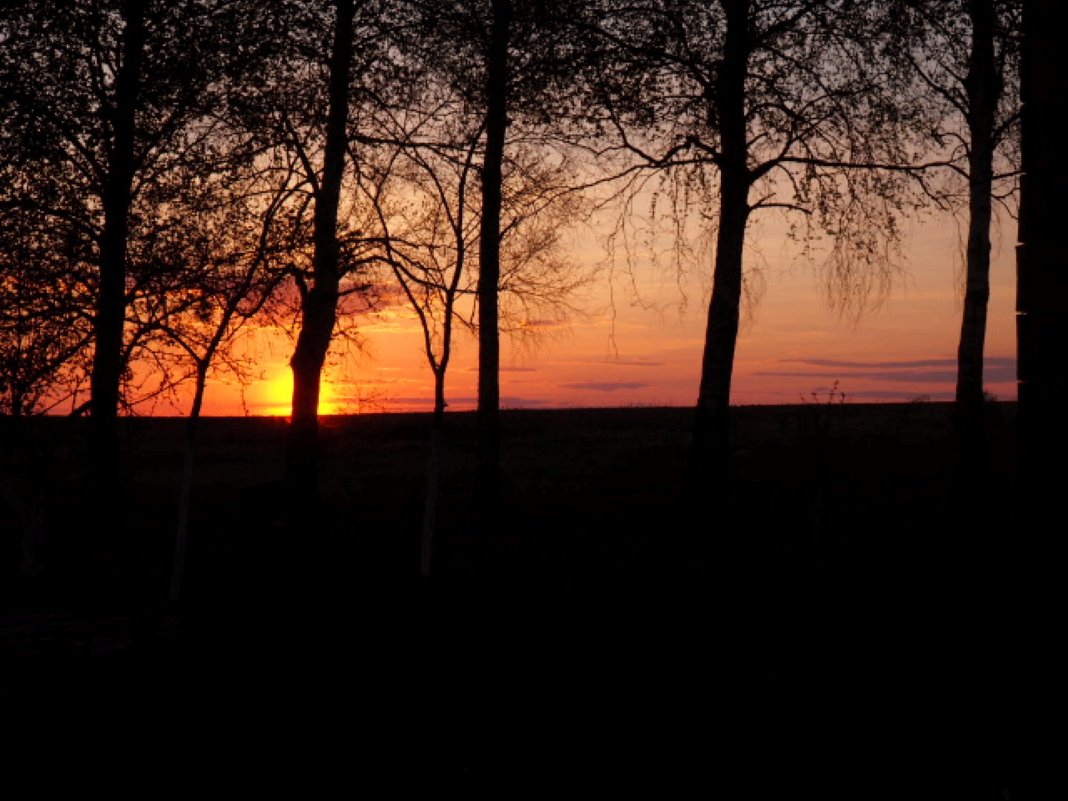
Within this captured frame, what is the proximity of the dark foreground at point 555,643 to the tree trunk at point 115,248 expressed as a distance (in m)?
1.73

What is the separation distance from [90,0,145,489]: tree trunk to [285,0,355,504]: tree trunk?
285 cm

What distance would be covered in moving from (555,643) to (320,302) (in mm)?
9340

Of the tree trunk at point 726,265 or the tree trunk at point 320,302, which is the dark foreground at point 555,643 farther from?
the tree trunk at point 320,302

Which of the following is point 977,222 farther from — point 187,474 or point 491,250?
point 187,474

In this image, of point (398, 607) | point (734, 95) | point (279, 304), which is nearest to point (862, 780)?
point (398, 607)

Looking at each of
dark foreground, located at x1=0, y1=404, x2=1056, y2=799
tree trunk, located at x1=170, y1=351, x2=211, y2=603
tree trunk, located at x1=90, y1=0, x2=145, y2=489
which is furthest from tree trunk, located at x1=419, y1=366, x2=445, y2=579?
tree trunk, located at x1=90, y1=0, x2=145, y2=489

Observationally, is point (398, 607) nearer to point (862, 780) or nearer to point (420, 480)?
point (862, 780)

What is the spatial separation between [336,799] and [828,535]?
38.1ft

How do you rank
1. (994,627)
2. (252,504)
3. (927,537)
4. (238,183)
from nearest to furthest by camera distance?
(994,627) < (927,537) < (238,183) < (252,504)

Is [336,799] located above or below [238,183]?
below

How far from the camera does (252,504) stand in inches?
826

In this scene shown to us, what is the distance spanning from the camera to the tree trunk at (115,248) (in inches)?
729

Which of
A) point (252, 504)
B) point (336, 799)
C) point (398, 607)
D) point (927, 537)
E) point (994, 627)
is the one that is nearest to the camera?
point (336, 799)

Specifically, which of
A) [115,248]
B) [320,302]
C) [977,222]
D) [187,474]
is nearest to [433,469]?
[187,474]
